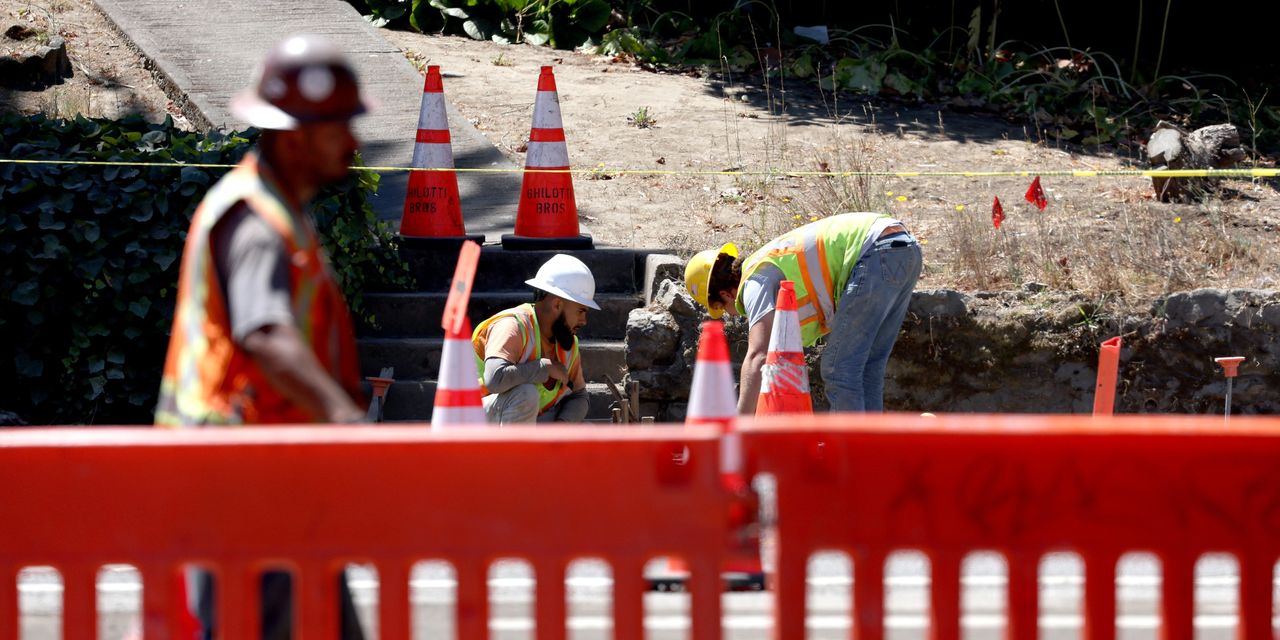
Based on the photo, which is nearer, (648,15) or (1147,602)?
(1147,602)

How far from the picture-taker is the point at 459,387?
234 inches

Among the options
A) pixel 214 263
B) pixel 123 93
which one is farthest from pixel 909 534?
pixel 123 93

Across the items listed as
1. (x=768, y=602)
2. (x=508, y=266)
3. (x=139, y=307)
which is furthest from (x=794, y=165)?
(x=768, y=602)

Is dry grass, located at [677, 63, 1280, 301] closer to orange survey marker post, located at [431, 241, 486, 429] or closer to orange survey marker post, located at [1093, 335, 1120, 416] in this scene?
orange survey marker post, located at [1093, 335, 1120, 416]

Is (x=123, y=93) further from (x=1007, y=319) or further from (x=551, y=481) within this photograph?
(x=551, y=481)

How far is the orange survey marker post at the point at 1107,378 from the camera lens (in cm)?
692

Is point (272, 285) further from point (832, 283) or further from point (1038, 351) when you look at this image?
point (1038, 351)

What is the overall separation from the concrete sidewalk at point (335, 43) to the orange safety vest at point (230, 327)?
6126 mm

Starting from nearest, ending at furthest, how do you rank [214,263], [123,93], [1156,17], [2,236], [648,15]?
[214,263]
[2,236]
[123,93]
[1156,17]
[648,15]

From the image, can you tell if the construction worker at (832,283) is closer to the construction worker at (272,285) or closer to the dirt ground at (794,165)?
the dirt ground at (794,165)

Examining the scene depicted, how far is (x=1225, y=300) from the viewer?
7887 millimetres

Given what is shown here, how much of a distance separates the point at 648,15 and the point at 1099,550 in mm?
12140

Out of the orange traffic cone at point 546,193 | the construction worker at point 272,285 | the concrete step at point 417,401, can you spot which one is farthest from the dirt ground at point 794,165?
the construction worker at point 272,285

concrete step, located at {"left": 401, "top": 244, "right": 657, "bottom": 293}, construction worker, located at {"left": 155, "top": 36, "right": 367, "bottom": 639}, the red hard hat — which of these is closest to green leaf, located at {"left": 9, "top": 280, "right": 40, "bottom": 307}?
concrete step, located at {"left": 401, "top": 244, "right": 657, "bottom": 293}
